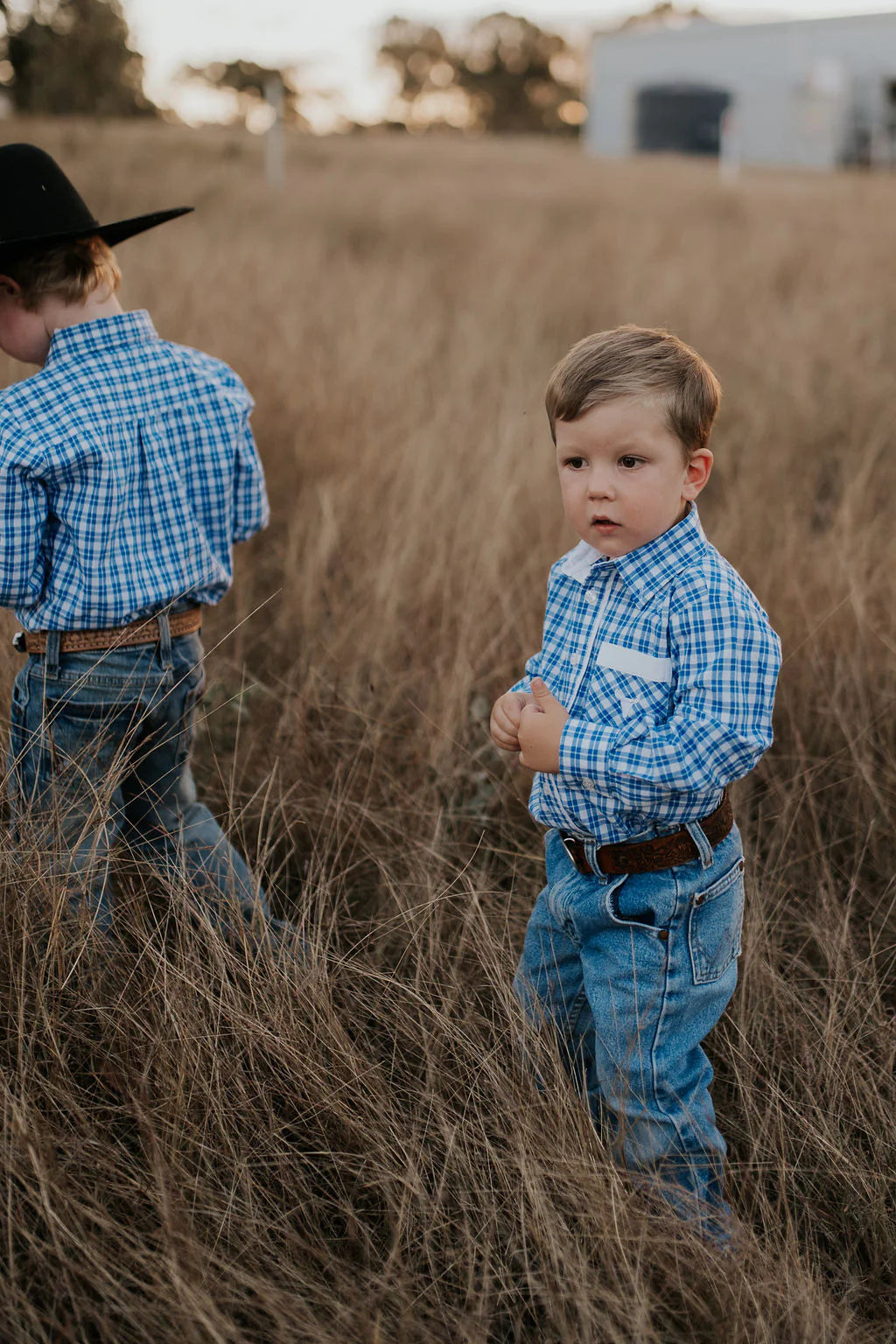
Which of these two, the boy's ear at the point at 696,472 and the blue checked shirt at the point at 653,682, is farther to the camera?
the boy's ear at the point at 696,472

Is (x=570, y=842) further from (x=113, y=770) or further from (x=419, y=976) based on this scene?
(x=113, y=770)

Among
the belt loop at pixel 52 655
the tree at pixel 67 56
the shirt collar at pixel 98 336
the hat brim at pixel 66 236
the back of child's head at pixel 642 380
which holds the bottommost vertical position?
the belt loop at pixel 52 655

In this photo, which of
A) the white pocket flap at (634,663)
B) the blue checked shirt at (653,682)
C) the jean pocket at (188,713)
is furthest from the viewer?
the jean pocket at (188,713)

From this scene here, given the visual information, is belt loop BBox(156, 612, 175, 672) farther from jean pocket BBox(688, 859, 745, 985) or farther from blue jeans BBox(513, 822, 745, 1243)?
jean pocket BBox(688, 859, 745, 985)

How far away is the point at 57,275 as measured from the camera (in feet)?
6.70

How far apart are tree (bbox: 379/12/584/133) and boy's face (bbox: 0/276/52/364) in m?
57.7

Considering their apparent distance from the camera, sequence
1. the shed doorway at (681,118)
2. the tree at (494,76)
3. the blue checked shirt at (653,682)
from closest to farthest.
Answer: the blue checked shirt at (653,682) < the shed doorway at (681,118) < the tree at (494,76)

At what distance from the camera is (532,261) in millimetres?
8328

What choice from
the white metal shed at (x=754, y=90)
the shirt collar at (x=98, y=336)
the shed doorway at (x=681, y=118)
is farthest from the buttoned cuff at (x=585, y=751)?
the shed doorway at (x=681, y=118)

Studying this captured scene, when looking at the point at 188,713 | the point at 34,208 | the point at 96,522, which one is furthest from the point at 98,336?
the point at 188,713

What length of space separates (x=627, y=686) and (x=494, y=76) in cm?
6258

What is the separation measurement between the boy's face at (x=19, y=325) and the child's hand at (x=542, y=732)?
4.02 feet

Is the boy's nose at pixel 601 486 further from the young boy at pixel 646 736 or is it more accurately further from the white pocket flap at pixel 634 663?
the white pocket flap at pixel 634 663

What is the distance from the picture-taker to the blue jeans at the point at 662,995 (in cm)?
161
